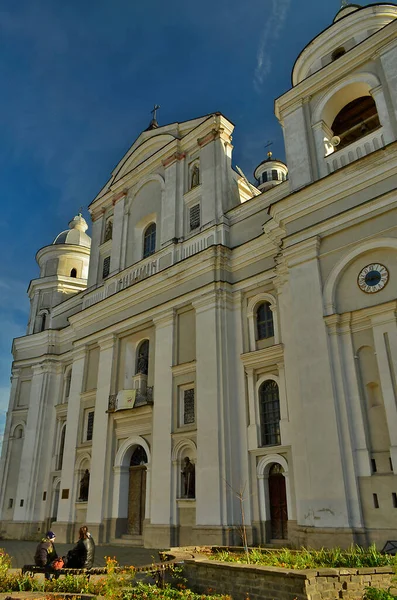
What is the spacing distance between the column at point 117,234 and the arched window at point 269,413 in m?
10.8

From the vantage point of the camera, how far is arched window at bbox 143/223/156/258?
24406 millimetres

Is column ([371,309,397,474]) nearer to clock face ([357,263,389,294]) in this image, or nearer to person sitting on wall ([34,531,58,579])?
clock face ([357,263,389,294])

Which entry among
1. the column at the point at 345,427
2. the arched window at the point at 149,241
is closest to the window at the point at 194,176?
the arched window at the point at 149,241

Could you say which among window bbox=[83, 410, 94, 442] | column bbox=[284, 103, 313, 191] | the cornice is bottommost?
window bbox=[83, 410, 94, 442]

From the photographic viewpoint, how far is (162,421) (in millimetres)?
19250

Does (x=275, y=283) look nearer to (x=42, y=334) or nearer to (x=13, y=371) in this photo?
(x=42, y=334)

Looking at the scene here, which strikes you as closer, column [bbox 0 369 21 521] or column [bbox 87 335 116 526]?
column [bbox 87 335 116 526]

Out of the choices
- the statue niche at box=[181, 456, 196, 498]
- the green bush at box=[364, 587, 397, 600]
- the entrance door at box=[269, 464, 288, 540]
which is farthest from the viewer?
the statue niche at box=[181, 456, 196, 498]

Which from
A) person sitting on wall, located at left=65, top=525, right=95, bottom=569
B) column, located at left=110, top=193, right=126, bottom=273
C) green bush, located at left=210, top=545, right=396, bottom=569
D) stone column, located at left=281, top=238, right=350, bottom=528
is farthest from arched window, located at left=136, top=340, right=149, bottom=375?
green bush, located at left=210, top=545, right=396, bottom=569

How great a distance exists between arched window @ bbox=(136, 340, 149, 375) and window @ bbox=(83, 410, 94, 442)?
11.5 ft

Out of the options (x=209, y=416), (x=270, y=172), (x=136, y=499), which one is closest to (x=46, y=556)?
(x=209, y=416)

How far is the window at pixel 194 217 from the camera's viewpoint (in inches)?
866

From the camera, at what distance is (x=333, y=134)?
18.1 meters

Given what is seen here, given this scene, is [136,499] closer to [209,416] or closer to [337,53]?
[209,416]
